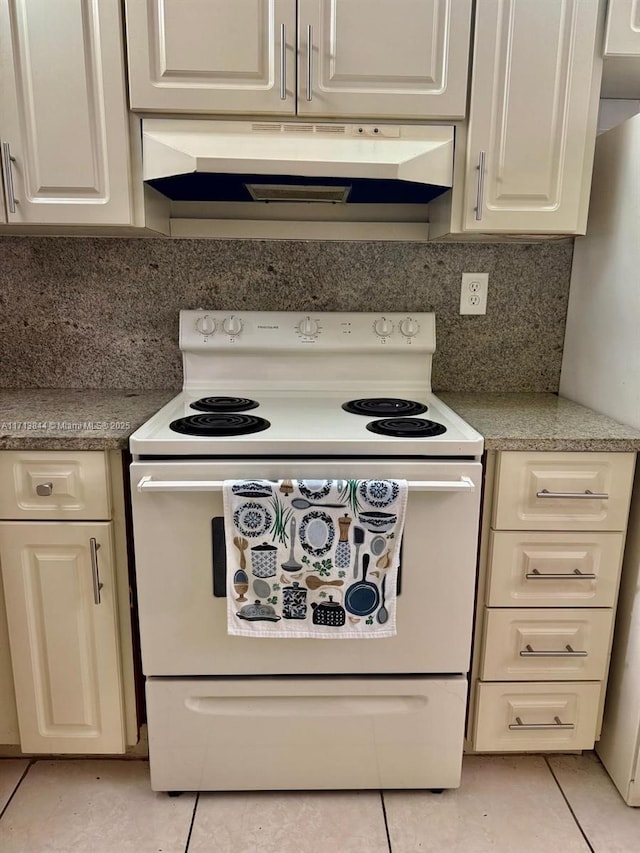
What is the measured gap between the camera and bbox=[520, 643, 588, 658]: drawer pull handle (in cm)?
141

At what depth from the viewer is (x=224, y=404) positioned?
157cm

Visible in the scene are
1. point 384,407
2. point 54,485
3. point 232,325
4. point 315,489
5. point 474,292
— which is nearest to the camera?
point 315,489

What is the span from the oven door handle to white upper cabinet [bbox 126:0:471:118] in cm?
89

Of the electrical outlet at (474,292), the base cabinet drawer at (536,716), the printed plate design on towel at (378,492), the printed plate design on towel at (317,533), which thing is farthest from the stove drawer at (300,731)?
the electrical outlet at (474,292)

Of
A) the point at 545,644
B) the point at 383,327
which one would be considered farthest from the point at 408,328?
the point at 545,644

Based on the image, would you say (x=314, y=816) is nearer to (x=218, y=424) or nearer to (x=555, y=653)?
(x=555, y=653)

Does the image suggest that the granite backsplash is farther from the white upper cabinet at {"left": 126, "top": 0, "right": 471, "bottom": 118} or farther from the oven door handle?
the oven door handle

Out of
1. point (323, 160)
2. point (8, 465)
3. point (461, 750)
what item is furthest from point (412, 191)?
point (461, 750)

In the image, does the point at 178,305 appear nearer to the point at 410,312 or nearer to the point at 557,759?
the point at 410,312

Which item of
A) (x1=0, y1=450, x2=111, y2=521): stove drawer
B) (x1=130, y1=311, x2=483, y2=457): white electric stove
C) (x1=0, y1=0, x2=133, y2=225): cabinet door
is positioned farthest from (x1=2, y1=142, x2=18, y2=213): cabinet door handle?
(x1=0, y1=450, x2=111, y2=521): stove drawer

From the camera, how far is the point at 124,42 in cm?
134

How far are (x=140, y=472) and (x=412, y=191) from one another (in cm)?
104

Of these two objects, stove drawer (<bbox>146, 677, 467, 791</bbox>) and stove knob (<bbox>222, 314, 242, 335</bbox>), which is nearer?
stove drawer (<bbox>146, 677, 467, 791</bbox>)

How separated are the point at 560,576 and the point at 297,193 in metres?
1.20
